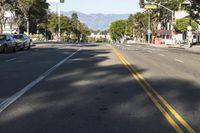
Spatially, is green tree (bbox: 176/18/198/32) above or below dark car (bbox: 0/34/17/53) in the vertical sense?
above

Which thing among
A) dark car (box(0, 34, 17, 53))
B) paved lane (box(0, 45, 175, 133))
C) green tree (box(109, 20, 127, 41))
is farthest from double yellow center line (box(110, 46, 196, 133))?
green tree (box(109, 20, 127, 41))

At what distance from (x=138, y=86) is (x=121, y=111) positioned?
4.44m

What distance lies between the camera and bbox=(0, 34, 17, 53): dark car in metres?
38.4

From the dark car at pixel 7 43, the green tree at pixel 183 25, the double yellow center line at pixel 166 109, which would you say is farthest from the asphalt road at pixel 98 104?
the green tree at pixel 183 25

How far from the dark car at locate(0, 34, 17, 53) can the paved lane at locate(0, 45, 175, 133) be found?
81.1 ft

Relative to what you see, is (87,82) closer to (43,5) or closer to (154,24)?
(43,5)

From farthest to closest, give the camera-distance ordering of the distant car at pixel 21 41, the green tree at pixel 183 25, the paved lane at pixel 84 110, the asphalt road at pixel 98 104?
the green tree at pixel 183 25 < the distant car at pixel 21 41 < the asphalt road at pixel 98 104 < the paved lane at pixel 84 110

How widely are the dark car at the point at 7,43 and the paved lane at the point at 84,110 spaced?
81.1ft

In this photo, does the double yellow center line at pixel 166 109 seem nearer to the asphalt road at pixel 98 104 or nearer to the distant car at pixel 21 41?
the asphalt road at pixel 98 104

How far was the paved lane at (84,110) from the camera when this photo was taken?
8.08 metres

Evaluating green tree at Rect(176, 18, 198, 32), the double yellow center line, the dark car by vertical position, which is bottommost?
the double yellow center line

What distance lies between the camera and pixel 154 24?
363ft

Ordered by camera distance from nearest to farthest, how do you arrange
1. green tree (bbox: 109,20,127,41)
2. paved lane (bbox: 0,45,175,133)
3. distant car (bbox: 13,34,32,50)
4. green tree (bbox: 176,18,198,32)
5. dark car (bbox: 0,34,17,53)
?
paved lane (bbox: 0,45,175,133), dark car (bbox: 0,34,17,53), distant car (bbox: 13,34,32,50), green tree (bbox: 176,18,198,32), green tree (bbox: 109,20,127,41)

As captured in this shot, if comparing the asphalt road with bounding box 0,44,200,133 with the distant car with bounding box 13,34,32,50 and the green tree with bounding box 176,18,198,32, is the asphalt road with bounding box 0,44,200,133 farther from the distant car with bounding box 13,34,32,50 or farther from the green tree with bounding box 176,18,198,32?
the green tree with bounding box 176,18,198,32
